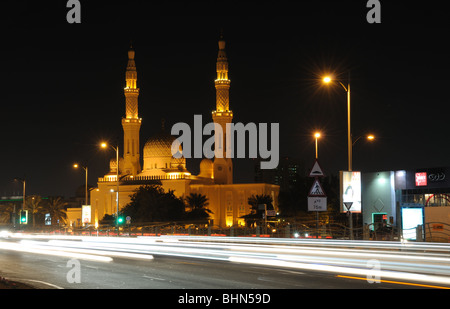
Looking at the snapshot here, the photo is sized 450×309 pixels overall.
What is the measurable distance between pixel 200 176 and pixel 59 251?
82127 mm

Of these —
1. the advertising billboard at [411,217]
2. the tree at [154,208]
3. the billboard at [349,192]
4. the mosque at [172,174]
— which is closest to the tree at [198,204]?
the mosque at [172,174]

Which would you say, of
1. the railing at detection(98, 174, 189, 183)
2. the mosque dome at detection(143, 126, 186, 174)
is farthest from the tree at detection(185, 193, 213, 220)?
the mosque dome at detection(143, 126, 186, 174)

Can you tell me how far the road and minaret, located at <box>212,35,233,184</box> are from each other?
76299 millimetres

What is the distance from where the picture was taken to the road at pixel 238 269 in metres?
14.3

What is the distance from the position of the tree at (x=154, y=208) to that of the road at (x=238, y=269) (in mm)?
63764

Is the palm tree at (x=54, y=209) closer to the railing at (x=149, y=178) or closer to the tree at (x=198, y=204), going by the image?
the railing at (x=149, y=178)

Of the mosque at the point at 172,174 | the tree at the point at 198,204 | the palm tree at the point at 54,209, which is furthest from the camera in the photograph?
the palm tree at the point at 54,209

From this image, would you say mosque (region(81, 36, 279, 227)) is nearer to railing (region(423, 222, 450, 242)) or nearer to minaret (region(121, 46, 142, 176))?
minaret (region(121, 46, 142, 176))

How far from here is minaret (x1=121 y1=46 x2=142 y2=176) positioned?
112 meters

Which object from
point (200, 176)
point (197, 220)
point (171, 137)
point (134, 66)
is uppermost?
point (134, 66)

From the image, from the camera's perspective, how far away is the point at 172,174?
106 metres

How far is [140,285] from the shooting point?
14.6m
